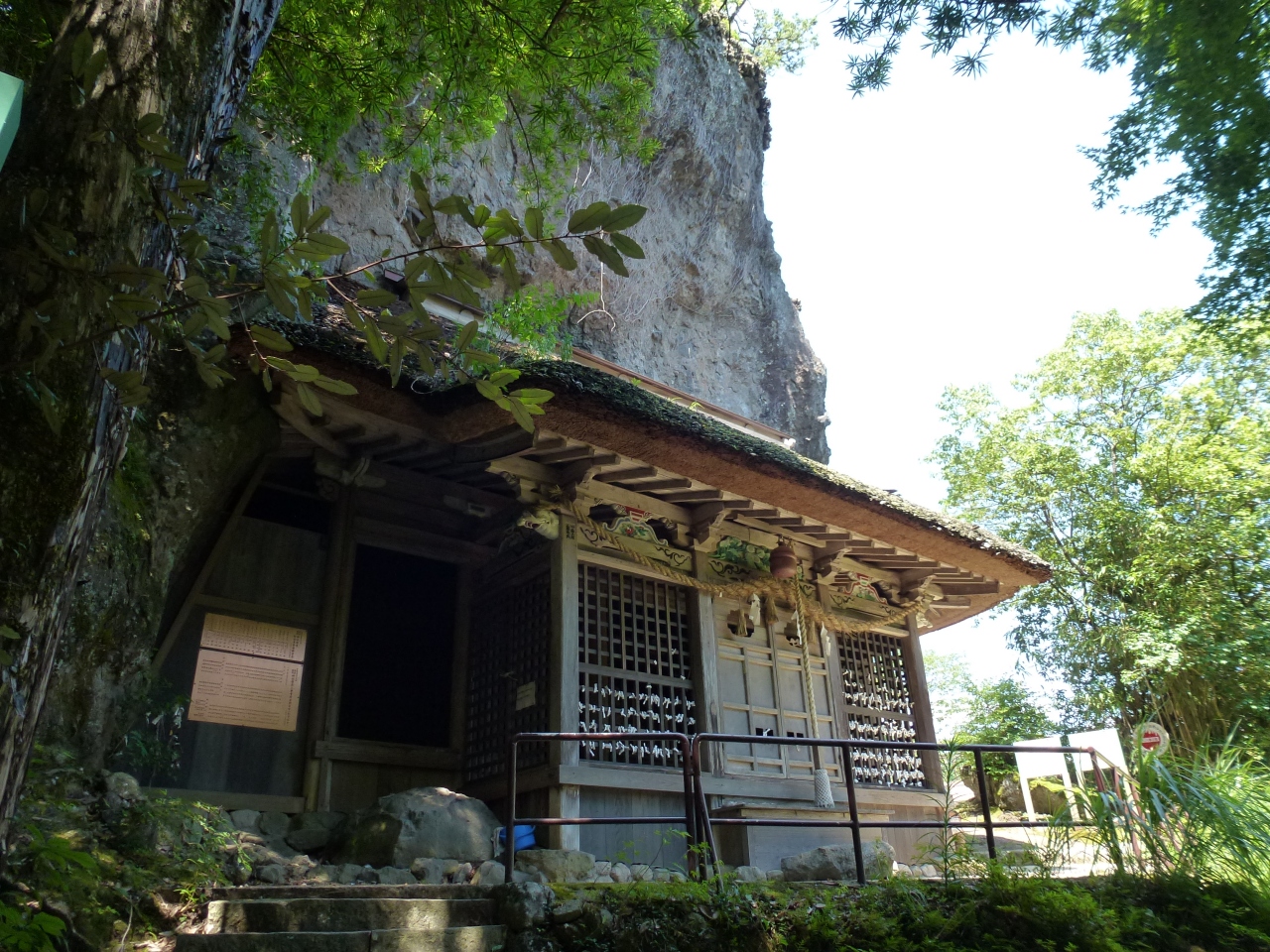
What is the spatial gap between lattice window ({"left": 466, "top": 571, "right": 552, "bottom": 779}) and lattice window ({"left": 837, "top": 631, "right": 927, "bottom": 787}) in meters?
3.30

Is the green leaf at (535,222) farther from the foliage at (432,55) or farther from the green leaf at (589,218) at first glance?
the foliage at (432,55)

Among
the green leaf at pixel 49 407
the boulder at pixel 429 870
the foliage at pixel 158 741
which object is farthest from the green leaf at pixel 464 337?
the foliage at pixel 158 741

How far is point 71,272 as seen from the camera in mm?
1918

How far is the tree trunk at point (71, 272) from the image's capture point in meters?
1.86

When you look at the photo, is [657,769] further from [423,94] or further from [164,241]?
[423,94]

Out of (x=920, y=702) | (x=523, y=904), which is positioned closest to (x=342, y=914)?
(x=523, y=904)

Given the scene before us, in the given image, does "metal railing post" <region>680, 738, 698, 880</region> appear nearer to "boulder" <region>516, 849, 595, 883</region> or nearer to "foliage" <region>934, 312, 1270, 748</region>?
"boulder" <region>516, 849, 595, 883</region>

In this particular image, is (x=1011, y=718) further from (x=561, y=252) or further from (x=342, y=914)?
(x=561, y=252)

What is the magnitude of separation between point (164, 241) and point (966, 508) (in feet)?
55.5

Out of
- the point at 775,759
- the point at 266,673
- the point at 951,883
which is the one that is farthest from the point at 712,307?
the point at 951,883

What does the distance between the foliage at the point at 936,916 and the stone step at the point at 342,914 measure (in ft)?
1.51

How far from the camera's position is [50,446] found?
198cm

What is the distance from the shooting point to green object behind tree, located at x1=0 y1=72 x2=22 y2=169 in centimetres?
188

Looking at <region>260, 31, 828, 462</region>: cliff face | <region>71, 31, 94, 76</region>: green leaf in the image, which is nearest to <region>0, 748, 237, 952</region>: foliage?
<region>71, 31, 94, 76</region>: green leaf
